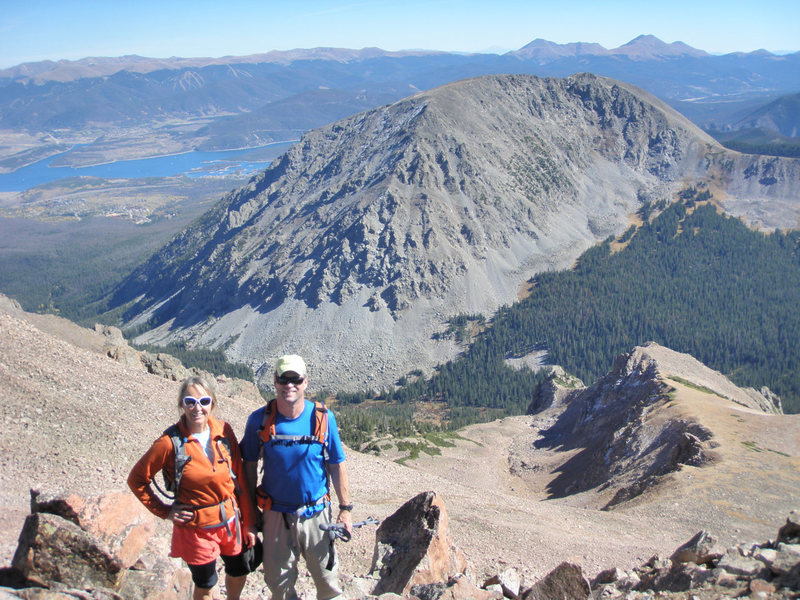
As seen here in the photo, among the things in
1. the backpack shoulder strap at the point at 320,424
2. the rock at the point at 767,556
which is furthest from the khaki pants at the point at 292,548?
the rock at the point at 767,556

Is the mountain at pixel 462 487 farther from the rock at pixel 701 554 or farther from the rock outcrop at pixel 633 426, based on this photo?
the rock at pixel 701 554

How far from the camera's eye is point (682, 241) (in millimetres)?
190250

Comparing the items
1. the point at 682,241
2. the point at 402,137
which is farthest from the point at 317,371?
the point at 682,241

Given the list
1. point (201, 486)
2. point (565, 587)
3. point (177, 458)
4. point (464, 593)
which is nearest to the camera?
point (177, 458)

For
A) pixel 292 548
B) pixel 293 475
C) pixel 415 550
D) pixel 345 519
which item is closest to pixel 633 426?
pixel 415 550

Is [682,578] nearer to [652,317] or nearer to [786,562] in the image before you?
[786,562]

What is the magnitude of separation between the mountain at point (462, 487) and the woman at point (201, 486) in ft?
13.8

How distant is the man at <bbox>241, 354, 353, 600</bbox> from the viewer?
11.4m

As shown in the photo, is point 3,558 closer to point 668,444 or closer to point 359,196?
point 668,444

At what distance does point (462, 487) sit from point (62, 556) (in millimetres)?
31750

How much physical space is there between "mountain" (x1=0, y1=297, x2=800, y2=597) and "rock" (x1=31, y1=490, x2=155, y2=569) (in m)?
0.45

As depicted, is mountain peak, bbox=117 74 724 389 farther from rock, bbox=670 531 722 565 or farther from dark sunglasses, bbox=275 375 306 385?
dark sunglasses, bbox=275 375 306 385

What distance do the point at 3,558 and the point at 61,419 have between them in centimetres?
1297

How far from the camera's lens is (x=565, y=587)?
52.2 feet
